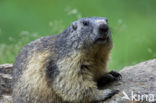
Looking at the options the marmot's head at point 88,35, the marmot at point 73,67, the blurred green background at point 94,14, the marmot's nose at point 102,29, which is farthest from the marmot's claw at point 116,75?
the blurred green background at point 94,14

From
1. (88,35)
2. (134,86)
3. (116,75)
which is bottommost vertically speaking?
(134,86)

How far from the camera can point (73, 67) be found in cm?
581

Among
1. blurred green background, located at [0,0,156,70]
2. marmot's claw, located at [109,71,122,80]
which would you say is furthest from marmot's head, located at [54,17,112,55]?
blurred green background, located at [0,0,156,70]

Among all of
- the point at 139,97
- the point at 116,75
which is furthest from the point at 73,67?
the point at 139,97

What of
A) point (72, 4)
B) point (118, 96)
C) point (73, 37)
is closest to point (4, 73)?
point (73, 37)

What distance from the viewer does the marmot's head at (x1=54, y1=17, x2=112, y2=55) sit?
5684 mm

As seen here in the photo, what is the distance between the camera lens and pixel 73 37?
5.91 m

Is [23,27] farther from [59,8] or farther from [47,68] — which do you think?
[47,68]

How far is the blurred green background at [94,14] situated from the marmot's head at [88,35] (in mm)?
→ 4167

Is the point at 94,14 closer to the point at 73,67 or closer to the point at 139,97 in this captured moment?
the point at 73,67

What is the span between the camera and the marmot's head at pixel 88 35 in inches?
224

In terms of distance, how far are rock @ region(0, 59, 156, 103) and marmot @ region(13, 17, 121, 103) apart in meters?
0.16

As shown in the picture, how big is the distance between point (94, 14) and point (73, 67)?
5.83 metres

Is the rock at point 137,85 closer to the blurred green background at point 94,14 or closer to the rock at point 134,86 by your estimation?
the rock at point 134,86
